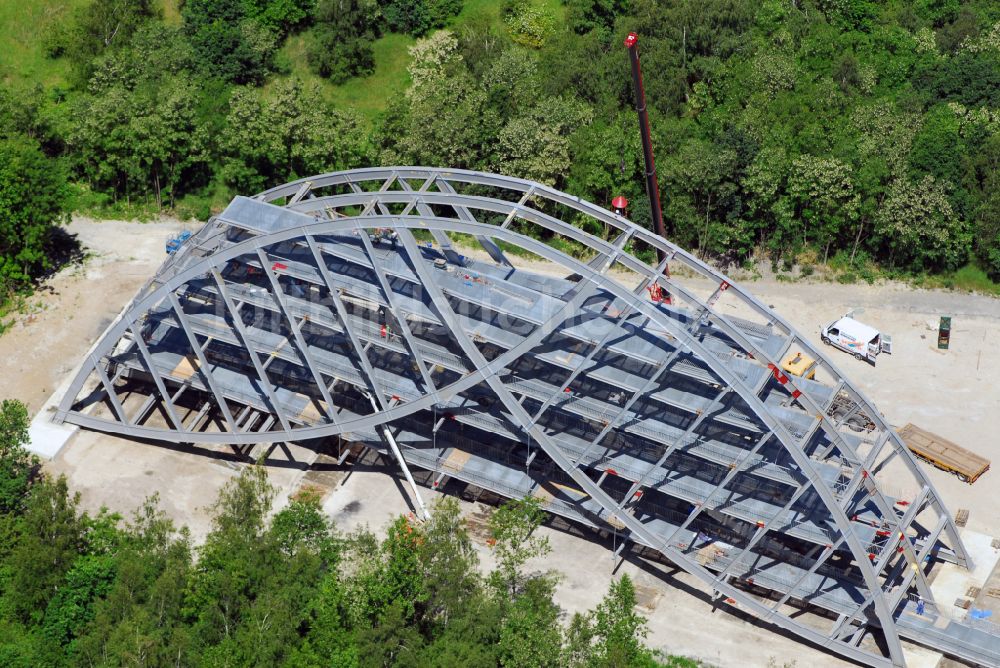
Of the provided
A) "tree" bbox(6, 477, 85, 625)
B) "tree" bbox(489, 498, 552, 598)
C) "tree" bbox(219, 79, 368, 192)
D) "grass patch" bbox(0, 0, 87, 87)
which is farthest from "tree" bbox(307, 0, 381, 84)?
"tree" bbox(489, 498, 552, 598)

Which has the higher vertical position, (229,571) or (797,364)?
(229,571)

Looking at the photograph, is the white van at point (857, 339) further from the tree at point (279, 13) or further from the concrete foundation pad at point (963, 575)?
the tree at point (279, 13)

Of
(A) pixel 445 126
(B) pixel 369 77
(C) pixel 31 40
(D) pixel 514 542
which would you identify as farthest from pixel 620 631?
(C) pixel 31 40

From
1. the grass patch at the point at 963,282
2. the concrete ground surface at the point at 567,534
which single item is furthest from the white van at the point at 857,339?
the grass patch at the point at 963,282

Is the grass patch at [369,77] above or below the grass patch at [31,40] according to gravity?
below

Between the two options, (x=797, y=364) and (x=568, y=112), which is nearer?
(x=797, y=364)

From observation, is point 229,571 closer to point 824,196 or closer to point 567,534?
point 567,534
